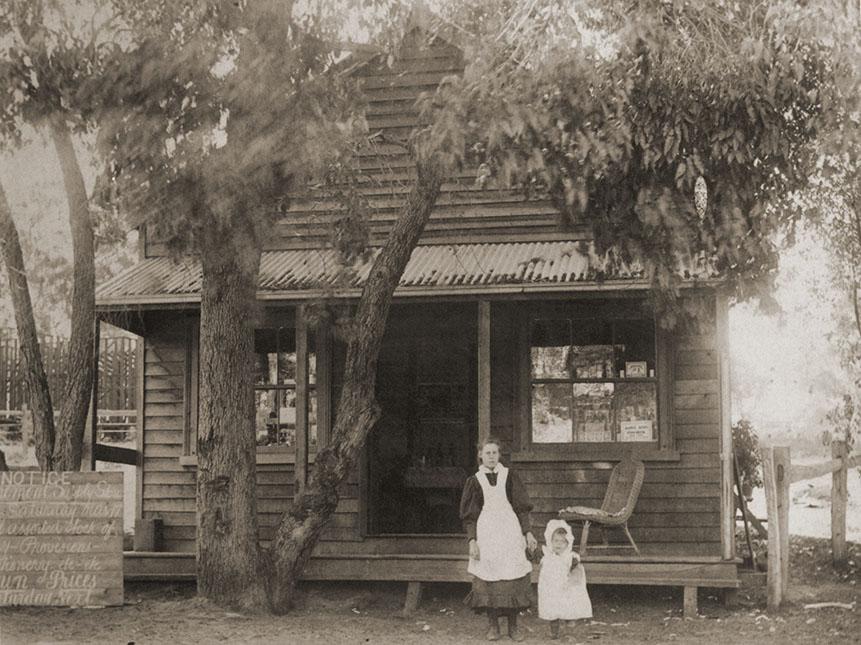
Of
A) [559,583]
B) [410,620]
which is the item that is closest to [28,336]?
[410,620]

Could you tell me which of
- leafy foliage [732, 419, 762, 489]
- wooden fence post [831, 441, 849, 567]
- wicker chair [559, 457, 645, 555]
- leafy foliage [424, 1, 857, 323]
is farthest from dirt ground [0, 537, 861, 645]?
leafy foliage [424, 1, 857, 323]

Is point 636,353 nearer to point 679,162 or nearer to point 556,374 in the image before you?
point 556,374

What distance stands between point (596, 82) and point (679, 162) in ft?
3.22

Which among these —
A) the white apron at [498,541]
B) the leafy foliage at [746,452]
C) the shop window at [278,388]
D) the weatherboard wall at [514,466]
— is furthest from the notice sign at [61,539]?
the leafy foliage at [746,452]

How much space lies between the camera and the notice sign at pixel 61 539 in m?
9.25

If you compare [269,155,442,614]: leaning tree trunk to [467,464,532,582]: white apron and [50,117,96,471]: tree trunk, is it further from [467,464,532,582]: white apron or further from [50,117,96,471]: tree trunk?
[50,117,96,471]: tree trunk

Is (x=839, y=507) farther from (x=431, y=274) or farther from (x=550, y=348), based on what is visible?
(x=431, y=274)

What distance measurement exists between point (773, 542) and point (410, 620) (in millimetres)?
3437

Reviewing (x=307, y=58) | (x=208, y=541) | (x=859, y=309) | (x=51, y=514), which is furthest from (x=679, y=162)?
(x=859, y=309)

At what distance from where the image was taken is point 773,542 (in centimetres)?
1017

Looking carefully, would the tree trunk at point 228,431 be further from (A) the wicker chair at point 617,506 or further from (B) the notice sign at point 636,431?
(B) the notice sign at point 636,431

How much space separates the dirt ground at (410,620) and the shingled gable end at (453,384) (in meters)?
0.41

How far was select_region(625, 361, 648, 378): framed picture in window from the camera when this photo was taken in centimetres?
1182

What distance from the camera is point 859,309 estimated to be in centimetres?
1521
